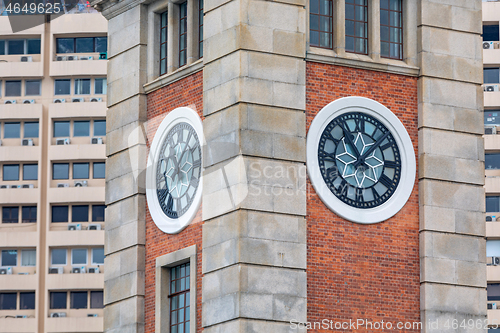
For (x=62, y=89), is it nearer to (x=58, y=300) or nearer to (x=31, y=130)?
(x=31, y=130)

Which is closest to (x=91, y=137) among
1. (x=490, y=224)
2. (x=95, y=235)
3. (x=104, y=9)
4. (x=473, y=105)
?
(x=95, y=235)

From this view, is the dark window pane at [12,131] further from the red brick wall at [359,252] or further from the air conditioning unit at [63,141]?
the red brick wall at [359,252]

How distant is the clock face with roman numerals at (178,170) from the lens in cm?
3669

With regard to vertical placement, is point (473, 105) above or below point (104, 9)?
below

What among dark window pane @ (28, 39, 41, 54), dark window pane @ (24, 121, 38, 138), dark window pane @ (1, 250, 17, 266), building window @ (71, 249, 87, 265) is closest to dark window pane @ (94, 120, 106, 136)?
dark window pane @ (24, 121, 38, 138)

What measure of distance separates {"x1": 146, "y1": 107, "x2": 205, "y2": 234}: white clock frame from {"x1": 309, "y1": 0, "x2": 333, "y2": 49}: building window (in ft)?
12.1

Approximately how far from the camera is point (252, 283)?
111ft

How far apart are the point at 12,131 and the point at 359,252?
55.8 metres

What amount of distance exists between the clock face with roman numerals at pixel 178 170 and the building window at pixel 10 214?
5064 centimetres

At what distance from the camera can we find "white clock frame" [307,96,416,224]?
3556cm

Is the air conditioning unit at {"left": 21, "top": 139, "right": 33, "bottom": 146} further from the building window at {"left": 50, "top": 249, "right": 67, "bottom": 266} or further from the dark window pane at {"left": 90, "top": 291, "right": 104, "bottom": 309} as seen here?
the dark window pane at {"left": 90, "top": 291, "right": 104, "bottom": 309}

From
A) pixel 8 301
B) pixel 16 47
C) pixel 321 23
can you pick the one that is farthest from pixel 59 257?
pixel 321 23

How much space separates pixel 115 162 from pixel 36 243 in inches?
1846

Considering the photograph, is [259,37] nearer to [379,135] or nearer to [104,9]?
[379,135]
